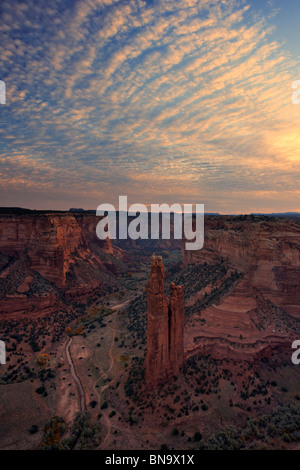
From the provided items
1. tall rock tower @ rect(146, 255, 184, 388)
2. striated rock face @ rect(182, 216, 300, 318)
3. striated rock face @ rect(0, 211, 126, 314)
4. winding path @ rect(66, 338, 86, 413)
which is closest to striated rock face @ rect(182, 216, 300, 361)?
striated rock face @ rect(182, 216, 300, 318)

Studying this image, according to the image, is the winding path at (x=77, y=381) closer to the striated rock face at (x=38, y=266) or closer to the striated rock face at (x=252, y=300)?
the striated rock face at (x=38, y=266)

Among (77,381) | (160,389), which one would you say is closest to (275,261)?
(160,389)

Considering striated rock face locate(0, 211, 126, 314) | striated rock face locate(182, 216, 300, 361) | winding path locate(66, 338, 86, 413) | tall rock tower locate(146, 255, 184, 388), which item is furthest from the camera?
striated rock face locate(0, 211, 126, 314)

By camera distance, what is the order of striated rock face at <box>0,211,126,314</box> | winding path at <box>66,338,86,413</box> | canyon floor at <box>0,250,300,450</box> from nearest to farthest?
canyon floor at <box>0,250,300,450</box>, winding path at <box>66,338,86,413</box>, striated rock face at <box>0,211,126,314</box>

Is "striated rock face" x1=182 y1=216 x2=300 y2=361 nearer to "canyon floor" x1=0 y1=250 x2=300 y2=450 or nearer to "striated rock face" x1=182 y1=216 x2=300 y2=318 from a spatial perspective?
"striated rock face" x1=182 y1=216 x2=300 y2=318

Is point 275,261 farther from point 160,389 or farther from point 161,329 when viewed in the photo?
point 160,389
